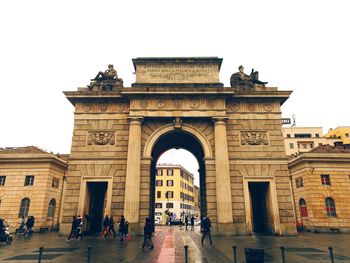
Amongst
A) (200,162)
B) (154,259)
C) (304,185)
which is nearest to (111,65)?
(200,162)

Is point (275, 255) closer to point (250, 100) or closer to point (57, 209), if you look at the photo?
point (250, 100)

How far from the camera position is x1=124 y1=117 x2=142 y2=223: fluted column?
21484 millimetres

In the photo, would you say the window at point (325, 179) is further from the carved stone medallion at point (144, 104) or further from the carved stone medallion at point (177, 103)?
the carved stone medallion at point (144, 104)

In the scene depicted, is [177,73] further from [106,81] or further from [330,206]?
[330,206]

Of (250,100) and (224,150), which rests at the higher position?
(250,100)

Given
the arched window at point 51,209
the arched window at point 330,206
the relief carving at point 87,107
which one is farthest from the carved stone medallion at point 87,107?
the arched window at point 330,206

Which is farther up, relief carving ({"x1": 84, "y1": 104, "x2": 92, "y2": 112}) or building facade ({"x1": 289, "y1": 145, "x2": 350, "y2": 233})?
relief carving ({"x1": 84, "y1": 104, "x2": 92, "y2": 112})

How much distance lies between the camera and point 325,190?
3047 cm

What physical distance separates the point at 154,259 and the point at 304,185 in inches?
1054

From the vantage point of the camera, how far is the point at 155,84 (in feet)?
83.7

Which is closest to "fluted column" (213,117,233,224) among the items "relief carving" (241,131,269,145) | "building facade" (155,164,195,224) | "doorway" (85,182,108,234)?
"relief carving" (241,131,269,145)

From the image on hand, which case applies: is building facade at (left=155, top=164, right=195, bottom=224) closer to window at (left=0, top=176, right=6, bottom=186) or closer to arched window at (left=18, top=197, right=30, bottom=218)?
arched window at (left=18, top=197, right=30, bottom=218)

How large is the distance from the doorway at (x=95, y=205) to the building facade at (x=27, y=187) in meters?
9.47

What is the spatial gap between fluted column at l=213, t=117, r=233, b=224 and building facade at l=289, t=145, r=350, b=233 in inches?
558
